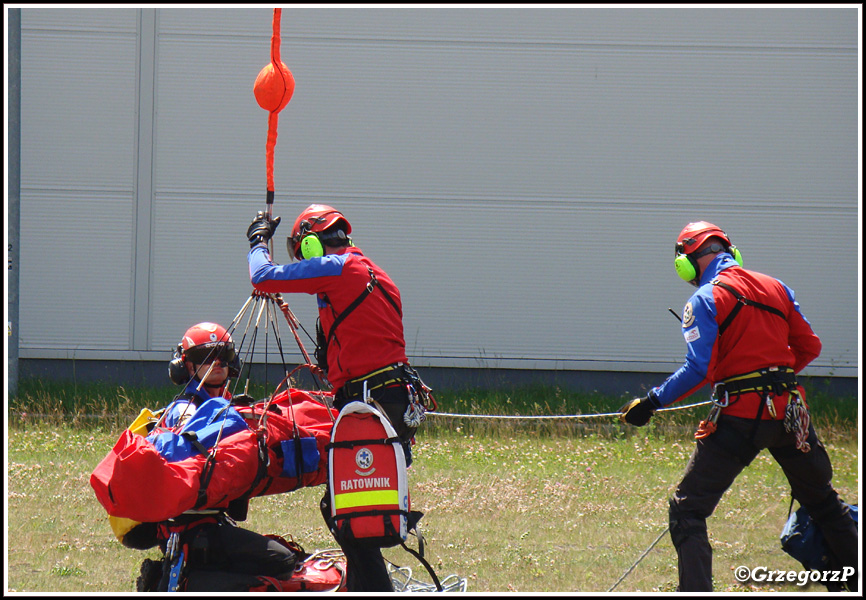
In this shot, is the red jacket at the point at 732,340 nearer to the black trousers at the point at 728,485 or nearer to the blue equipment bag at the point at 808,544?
the black trousers at the point at 728,485

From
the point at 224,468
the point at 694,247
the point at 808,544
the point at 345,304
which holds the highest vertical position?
the point at 694,247

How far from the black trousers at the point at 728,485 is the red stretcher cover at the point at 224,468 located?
6.79 feet

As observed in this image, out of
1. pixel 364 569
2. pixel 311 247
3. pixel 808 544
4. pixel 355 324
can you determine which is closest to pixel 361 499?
pixel 364 569

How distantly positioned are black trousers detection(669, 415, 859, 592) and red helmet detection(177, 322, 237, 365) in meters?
2.76

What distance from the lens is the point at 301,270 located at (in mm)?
4961

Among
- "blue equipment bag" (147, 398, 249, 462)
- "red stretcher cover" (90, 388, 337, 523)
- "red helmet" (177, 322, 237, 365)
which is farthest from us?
"red helmet" (177, 322, 237, 365)

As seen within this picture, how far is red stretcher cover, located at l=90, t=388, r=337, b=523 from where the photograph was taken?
407 centimetres

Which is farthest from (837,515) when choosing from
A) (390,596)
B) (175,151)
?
(175,151)

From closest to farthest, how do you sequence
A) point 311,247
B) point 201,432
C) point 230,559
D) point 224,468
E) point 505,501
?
1. point 224,468
2. point 201,432
3. point 230,559
4. point 311,247
5. point 505,501

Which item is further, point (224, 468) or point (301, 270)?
point (301, 270)

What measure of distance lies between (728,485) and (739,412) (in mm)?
430

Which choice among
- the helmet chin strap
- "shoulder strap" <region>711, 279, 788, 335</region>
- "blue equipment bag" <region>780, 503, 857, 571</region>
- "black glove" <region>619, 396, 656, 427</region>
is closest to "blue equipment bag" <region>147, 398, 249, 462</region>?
the helmet chin strap

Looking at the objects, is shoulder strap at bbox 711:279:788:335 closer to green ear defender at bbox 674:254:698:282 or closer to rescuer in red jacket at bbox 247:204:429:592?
green ear defender at bbox 674:254:698:282

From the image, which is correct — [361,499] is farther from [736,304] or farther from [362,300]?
[736,304]
